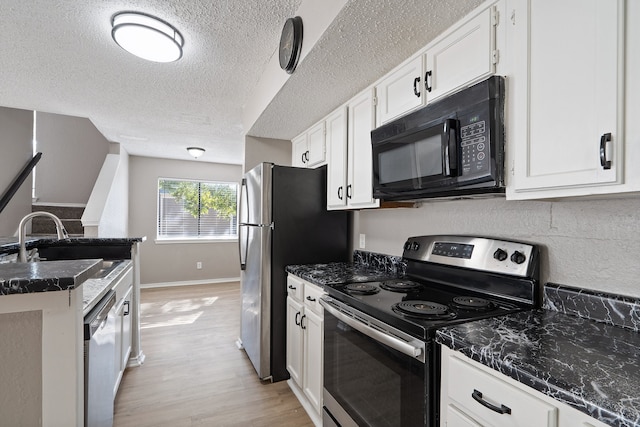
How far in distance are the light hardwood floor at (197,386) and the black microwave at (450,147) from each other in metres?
1.64

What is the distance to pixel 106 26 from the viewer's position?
178cm

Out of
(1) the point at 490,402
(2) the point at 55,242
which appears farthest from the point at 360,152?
(2) the point at 55,242

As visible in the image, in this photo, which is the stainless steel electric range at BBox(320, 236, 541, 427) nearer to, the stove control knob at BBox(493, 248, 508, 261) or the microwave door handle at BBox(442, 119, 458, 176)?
the stove control knob at BBox(493, 248, 508, 261)

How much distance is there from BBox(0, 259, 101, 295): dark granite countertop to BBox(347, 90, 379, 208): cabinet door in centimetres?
145

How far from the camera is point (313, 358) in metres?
1.91

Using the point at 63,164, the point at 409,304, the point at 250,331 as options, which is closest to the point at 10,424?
the point at 409,304

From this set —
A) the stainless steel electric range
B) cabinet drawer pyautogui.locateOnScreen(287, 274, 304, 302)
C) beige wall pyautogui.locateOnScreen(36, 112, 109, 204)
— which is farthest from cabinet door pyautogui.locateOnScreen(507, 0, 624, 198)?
beige wall pyautogui.locateOnScreen(36, 112, 109, 204)

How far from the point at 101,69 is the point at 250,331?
2.34 meters

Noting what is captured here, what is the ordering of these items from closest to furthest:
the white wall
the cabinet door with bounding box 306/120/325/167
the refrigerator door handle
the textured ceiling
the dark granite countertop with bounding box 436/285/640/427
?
1. the dark granite countertop with bounding box 436/285/640/427
2. the white wall
3. the textured ceiling
4. the cabinet door with bounding box 306/120/325/167
5. the refrigerator door handle

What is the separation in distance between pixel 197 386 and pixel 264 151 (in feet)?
7.06

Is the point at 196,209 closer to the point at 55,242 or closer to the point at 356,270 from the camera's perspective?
the point at 55,242

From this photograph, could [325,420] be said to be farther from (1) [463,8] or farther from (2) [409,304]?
(1) [463,8]

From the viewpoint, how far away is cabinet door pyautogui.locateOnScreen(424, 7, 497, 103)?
1.18 meters

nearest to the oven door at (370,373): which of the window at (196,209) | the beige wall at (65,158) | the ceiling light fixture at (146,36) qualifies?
the ceiling light fixture at (146,36)
